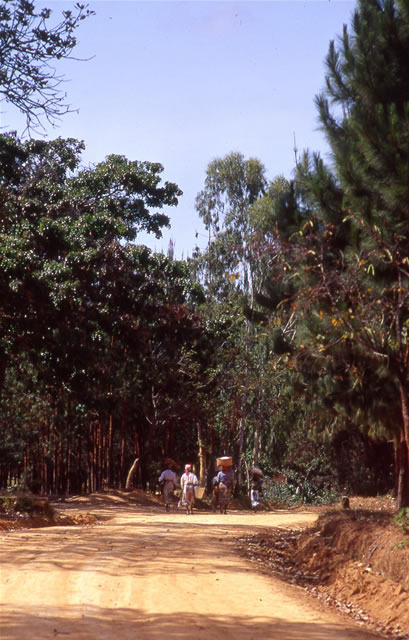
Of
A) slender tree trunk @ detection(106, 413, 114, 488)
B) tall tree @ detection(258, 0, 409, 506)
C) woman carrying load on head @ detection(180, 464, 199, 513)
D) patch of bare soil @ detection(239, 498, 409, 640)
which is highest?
tall tree @ detection(258, 0, 409, 506)

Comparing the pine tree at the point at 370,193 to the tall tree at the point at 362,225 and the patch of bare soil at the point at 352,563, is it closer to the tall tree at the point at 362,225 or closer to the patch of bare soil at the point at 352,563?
the tall tree at the point at 362,225

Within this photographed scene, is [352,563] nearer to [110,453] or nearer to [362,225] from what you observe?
[362,225]

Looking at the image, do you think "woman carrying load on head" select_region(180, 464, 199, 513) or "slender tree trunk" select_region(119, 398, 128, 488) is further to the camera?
"slender tree trunk" select_region(119, 398, 128, 488)

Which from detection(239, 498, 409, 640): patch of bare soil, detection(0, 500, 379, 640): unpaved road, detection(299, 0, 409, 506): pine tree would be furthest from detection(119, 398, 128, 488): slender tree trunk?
detection(299, 0, 409, 506): pine tree

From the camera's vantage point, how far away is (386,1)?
14523 millimetres

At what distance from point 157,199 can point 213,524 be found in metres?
21.4

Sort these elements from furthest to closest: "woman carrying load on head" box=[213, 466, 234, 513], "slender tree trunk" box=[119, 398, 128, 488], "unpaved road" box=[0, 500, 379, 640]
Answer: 1. "slender tree trunk" box=[119, 398, 128, 488]
2. "woman carrying load on head" box=[213, 466, 234, 513]
3. "unpaved road" box=[0, 500, 379, 640]

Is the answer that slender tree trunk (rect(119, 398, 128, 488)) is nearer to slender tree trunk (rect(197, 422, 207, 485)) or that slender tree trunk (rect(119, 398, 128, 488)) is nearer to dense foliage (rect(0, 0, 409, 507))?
dense foliage (rect(0, 0, 409, 507))

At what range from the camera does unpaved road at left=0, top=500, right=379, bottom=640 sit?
7.58 metres

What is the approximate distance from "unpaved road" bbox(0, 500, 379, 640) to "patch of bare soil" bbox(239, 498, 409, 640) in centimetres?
81

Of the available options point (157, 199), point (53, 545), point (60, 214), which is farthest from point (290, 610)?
point (157, 199)

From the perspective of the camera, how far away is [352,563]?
12914mm

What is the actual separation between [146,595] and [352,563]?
480 cm

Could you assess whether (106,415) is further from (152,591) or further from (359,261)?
(152,591)
